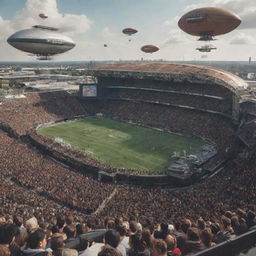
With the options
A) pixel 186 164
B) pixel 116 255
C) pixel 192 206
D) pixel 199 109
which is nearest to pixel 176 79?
pixel 199 109

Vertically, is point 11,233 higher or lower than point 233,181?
higher

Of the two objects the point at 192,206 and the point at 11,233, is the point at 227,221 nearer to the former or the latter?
the point at 11,233

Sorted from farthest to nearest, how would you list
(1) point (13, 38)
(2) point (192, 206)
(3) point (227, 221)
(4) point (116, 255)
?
(1) point (13, 38) → (2) point (192, 206) → (3) point (227, 221) → (4) point (116, 255)

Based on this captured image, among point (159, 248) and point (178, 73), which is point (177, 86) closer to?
point (178, 73)

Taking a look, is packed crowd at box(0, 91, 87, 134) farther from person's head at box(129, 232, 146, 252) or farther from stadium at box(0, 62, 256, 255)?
person's head at box(129, 232, 146, 252)

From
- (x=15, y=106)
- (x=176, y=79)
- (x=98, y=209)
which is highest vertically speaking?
Answer: (x=176, y=79)

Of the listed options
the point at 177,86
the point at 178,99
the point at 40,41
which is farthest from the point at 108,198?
the point at 177,86

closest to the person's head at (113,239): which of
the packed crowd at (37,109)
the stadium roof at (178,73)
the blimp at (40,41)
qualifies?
the stadium roof at (178,73)

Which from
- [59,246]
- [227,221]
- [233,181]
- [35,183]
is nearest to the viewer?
[59,246]
